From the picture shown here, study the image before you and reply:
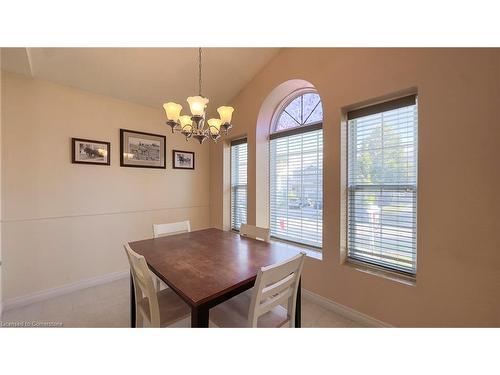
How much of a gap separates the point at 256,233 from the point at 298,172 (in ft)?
3.23

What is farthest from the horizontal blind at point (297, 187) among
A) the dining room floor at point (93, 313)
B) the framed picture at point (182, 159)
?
the framed picture at point (182, 159)

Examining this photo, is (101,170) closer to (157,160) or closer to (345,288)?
(157,160)

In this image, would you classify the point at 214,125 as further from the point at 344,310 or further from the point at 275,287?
the point at 344,310

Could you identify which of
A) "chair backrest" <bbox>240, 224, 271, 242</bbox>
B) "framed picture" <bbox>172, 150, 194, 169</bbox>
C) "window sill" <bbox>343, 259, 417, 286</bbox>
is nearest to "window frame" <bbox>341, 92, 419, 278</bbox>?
"window sill" <bbox>343, 259, 417, 286</bbox>

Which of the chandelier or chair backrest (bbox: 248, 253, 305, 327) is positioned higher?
the chandelier

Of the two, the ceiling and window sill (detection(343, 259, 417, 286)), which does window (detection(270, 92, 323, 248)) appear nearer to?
window sill (detection(343, 259, 417, 286))

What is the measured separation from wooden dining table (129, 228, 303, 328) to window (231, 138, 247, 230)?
3.86 feet

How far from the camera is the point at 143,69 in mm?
2225

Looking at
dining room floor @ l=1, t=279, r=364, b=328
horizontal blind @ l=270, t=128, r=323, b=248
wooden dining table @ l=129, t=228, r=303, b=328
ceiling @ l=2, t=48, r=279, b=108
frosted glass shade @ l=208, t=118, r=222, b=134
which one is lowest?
dining room floor @ l=1, t=279, r=364, b=328

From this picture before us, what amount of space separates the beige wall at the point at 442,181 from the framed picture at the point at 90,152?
263cm

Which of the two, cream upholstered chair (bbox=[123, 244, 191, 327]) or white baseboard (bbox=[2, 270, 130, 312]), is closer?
cream upholstered chair (bbox=[123, 244, 191, 327])

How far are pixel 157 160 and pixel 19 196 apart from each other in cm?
139

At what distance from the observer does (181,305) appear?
53.7 inches

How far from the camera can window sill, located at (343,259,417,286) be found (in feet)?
5.10
